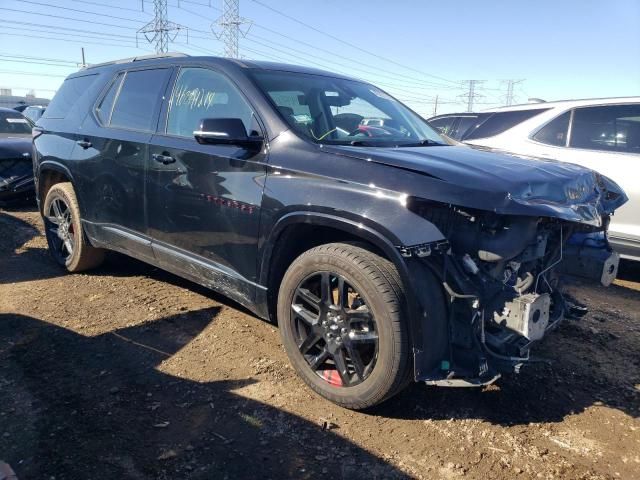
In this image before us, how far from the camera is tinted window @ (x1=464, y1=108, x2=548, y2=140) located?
19.7ft

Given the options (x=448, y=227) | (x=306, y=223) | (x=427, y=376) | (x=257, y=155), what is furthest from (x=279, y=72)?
(x=427, y=376)

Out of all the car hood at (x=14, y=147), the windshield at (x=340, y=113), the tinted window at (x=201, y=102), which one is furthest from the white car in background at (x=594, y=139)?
the car hood at (x=14, y=147)

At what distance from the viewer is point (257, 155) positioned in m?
3.16

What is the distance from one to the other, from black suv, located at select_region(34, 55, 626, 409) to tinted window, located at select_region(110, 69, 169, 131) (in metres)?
Answer: 0.02

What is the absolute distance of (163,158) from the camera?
3.70m

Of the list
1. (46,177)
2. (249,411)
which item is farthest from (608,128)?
(46,177)

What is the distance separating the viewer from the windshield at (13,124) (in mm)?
9430

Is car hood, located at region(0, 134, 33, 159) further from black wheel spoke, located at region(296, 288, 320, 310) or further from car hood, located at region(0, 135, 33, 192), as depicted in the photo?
black wheel spoke, located at region(296, 288, 320, 310)

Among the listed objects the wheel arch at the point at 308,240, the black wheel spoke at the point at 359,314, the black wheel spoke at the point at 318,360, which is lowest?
the black wheel spoke at the point at 318,360

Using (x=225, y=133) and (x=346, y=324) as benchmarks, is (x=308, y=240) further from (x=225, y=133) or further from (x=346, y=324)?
(x=225, y=133)

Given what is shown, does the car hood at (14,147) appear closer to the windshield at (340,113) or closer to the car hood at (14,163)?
the car hood at (14,163)

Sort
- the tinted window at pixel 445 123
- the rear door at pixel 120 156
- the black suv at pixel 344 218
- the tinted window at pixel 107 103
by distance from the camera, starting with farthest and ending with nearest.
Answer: the tinted window at pixel 445 123
the tinted window at pixel 107 103
the rear door at pixel 120 156
the black suv at pixel 344 218

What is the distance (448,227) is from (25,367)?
110 inches

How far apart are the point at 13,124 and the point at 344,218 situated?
9.32 metres
